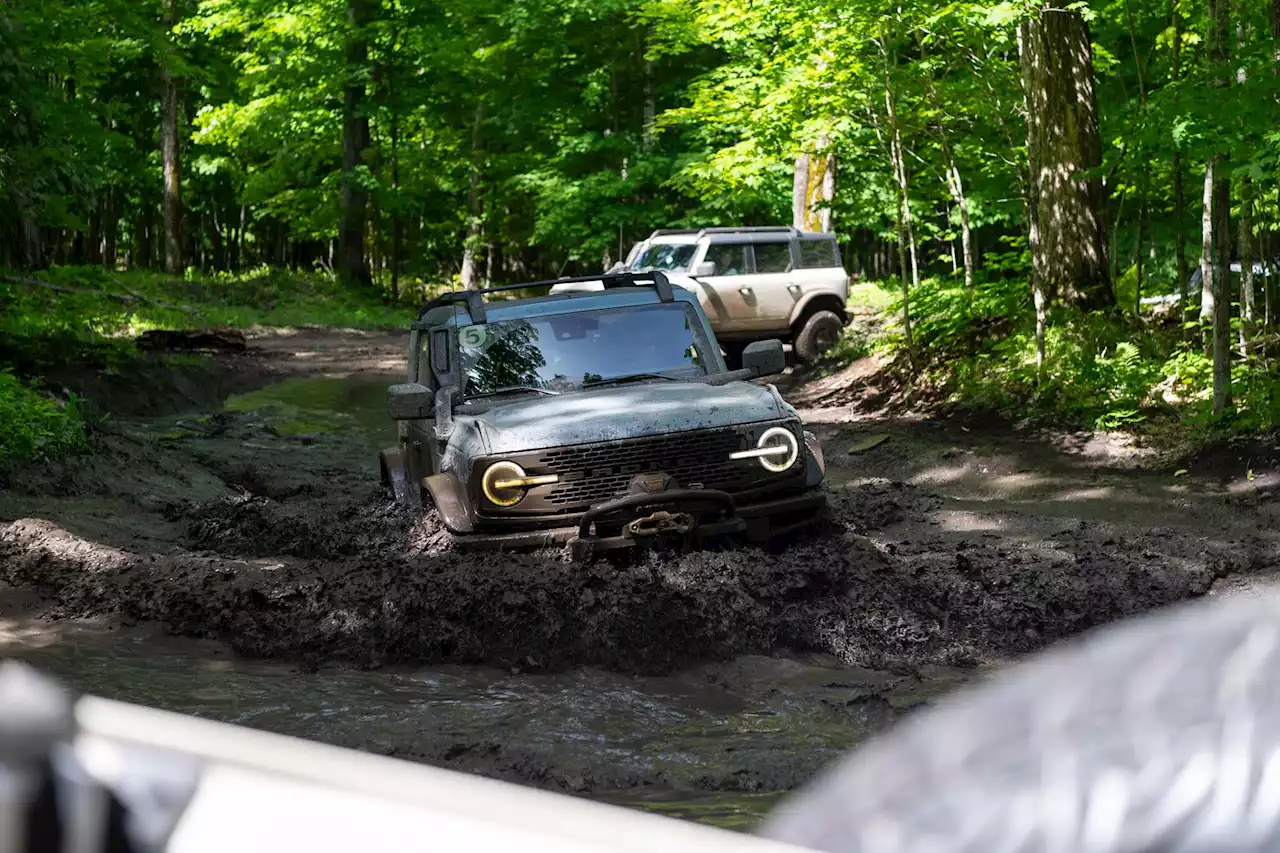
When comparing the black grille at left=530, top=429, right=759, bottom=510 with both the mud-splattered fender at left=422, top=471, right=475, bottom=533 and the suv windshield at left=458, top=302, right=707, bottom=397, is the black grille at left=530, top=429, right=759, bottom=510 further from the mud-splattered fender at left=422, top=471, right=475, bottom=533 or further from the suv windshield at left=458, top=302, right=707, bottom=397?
the suv windshield at left=458, top=302, right=707, bottom=397

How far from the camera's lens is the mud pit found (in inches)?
216

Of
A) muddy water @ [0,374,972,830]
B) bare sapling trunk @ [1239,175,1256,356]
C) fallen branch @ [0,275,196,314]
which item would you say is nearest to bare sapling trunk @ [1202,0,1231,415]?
bare sapling trunk @ [1239,175,1256,356]

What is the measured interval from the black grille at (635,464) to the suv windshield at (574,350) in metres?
0.99

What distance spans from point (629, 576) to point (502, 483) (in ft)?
2.59

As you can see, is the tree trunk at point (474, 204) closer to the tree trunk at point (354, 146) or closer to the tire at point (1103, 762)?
the tree trunk at point (354, 146)

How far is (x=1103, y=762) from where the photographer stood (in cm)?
64

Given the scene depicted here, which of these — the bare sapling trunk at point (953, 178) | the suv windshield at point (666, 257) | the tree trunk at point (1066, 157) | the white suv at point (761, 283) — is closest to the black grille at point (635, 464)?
the tree trunk at point (1066, 157)

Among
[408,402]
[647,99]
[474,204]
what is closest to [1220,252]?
[408,402]

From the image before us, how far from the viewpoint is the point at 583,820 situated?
65 cm

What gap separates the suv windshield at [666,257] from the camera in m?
22.1

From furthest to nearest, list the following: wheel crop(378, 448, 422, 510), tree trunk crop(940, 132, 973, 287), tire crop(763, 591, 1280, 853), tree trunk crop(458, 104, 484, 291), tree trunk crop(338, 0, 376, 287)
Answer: tree trunk crop(458, 104, 484, 291), tree trunk crop(338, 0, 376, 287), tree trunk crop(940, 132, 973, 287), wheel crop(378, 448, 422, 510), tire crop(763, 591, 1280, 853)

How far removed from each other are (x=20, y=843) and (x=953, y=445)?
13.5m

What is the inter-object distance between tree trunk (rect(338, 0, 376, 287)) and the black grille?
2988 centimetres

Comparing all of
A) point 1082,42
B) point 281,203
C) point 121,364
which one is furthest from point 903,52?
point 281,203
